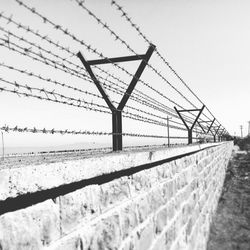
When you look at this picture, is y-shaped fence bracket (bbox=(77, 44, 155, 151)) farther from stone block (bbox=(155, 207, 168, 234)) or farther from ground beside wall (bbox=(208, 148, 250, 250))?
ground beside wall (bbox=(208, 148, 250, 250))

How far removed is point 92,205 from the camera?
184 cm

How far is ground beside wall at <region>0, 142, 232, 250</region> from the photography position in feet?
4.43

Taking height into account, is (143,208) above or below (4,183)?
below

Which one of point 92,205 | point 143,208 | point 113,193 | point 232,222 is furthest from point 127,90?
point 232,222

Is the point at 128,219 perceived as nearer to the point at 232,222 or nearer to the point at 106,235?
the point at 106,235

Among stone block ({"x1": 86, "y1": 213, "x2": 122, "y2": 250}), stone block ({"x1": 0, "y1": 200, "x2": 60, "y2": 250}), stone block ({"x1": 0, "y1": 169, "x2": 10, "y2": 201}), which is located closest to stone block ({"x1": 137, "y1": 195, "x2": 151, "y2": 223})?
stone block ({"x1": 86, "y1": 213, "x2": 122, "y2": 250})

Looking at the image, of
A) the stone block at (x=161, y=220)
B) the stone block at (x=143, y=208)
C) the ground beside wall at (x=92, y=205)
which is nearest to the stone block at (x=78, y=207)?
the ground beside wall at (x=92, y=205)

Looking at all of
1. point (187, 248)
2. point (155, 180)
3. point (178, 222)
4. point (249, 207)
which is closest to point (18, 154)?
point (155, 180)

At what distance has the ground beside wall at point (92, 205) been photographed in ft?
4.43

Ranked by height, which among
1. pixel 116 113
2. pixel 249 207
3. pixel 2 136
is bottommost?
pixel 249 207

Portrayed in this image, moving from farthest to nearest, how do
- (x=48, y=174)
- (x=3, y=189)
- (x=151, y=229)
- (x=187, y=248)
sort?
(x=187, y=248) < (x=151, y=229) < (x=48, y=174) < (x=3, y=189)

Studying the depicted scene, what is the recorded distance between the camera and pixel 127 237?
2.24 meters

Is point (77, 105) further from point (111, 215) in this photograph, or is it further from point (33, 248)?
point (33, 248)

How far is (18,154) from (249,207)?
9004 mm
